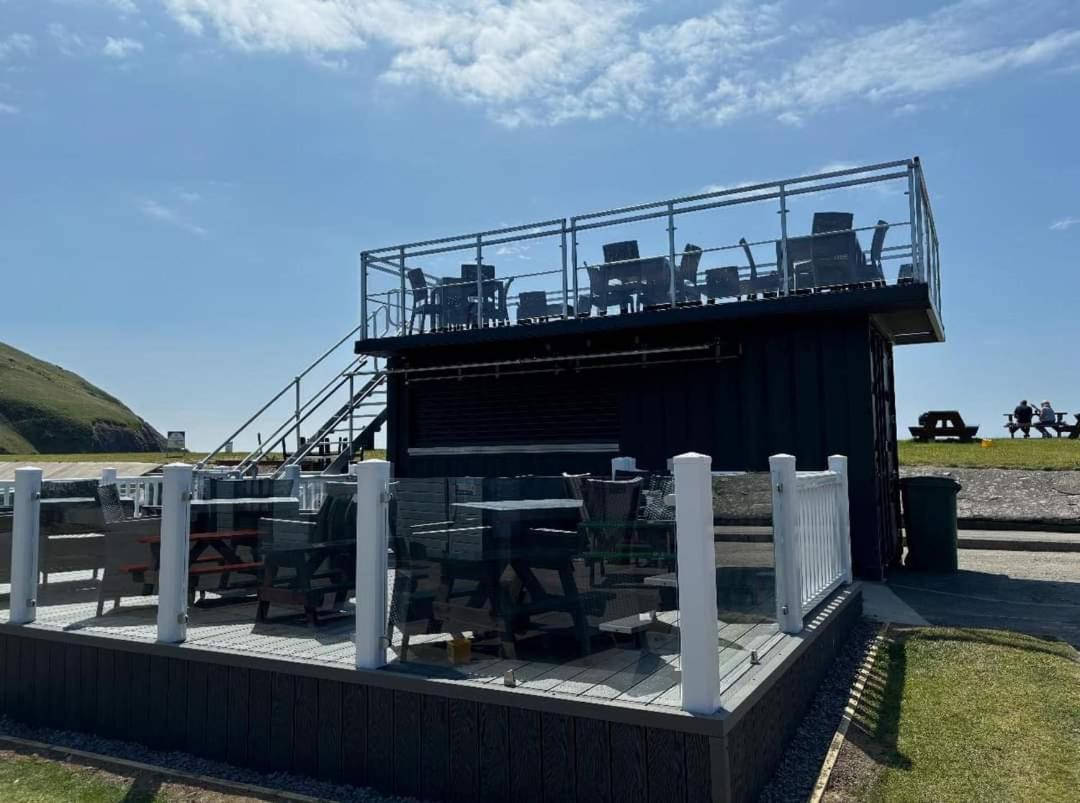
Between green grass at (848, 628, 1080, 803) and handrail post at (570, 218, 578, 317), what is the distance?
554 centimetres

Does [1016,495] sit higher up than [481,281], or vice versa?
[481,281]

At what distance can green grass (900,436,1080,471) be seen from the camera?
16453mm

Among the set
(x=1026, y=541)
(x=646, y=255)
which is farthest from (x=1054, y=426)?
(x=646, y=255)

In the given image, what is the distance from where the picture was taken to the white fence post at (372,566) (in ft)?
12.8

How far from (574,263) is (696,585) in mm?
7341

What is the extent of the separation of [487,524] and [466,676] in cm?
71

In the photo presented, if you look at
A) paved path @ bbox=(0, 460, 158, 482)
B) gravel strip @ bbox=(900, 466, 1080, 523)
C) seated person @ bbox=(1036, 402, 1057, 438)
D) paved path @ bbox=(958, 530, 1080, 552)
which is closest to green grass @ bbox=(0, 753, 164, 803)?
paved path @ bbox=(958, 530, 1080, 552)

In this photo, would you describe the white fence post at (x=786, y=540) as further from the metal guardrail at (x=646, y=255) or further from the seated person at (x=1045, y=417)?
the seated person at (x=1045, y=417)

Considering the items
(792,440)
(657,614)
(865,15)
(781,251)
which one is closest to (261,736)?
(657,614)

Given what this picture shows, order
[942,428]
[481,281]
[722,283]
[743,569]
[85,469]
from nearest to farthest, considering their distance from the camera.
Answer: [743,569] → [722,283] → [481,281] → [942,428] → [85,469]

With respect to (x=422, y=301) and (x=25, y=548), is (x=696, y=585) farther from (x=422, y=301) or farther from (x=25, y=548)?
(x=422, y=301)

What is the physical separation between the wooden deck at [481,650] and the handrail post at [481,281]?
6369mm

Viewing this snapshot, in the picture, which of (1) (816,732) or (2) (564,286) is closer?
(1) (816,732)

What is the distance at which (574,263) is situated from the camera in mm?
10102
